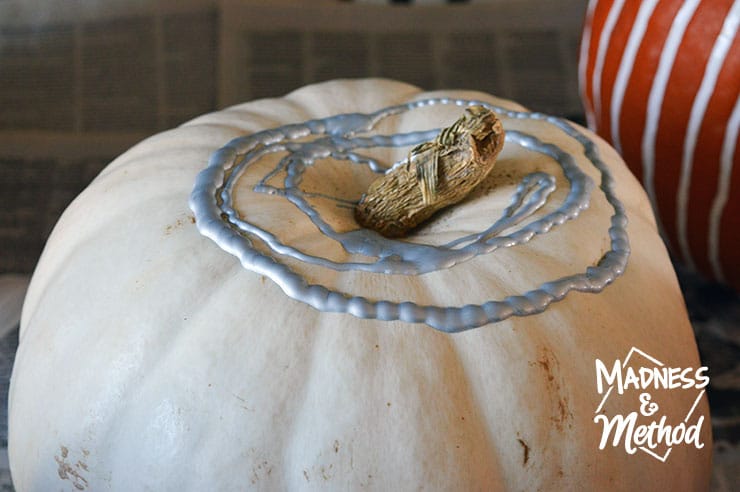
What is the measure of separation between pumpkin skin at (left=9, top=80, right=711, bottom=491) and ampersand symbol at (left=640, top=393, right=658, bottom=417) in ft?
0.04

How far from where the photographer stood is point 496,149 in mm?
598

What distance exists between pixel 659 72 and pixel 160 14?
0.73 m

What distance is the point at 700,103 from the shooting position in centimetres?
82

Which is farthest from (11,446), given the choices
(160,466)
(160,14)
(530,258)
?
(160,14)

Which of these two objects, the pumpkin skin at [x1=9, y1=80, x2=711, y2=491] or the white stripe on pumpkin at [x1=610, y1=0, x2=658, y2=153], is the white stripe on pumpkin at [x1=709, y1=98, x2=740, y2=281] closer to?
the white stripe on pumpkin at [x1=610, y1=0, x2=658, y2=153]

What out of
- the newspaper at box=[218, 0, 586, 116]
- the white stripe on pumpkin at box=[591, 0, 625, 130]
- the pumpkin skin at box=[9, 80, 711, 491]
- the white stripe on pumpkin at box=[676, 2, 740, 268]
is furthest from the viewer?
the newspaper at box=[218, 0, 586, 116]

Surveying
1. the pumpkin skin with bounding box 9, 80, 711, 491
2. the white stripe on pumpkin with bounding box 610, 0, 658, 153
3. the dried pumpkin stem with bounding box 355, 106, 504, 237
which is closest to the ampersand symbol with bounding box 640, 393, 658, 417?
the pumpkin skin with bounding box 9, 80, 711, 491

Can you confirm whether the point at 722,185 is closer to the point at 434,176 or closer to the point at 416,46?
the point at 434,176

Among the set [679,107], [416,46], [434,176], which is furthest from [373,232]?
[416,46]

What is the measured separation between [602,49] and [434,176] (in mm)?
405

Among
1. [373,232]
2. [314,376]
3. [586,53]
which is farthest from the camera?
[586,53]

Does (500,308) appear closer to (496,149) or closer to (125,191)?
(496,149)

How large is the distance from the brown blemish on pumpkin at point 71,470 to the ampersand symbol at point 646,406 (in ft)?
1.18

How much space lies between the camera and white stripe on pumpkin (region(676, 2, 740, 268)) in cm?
78
